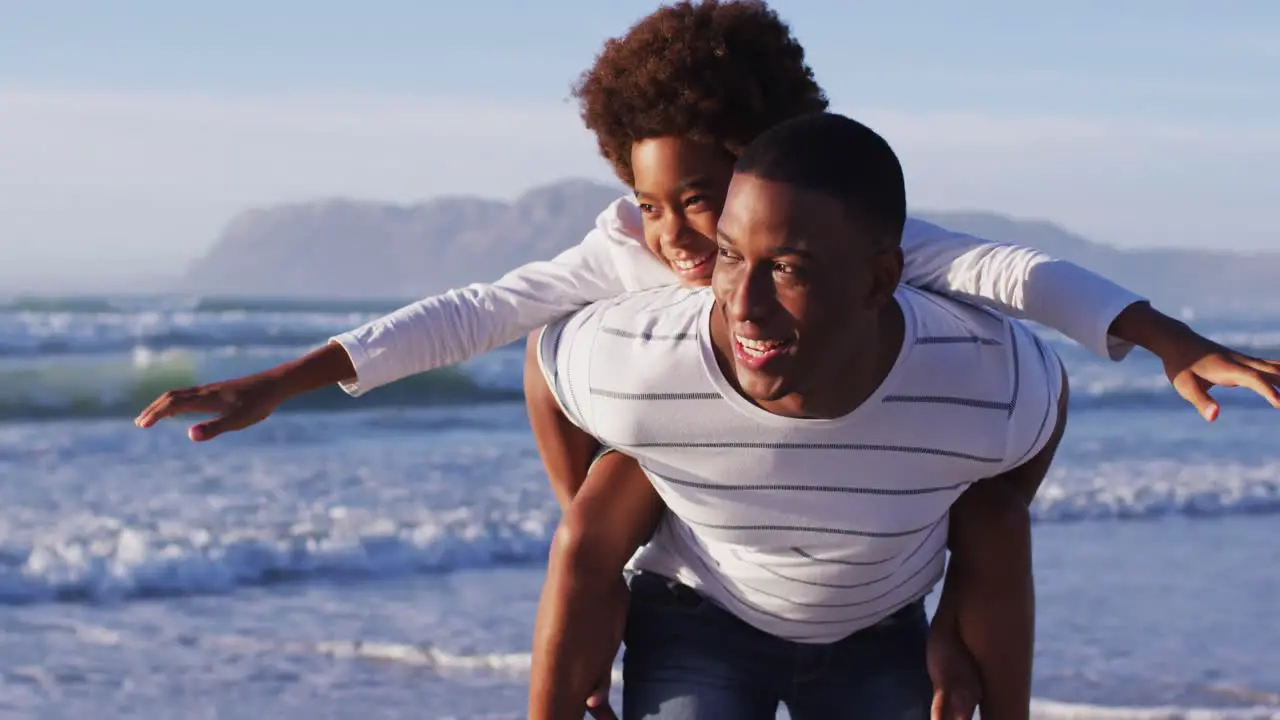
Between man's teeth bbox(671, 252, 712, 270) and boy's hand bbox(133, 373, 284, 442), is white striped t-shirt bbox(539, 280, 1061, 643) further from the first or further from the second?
boy's hand bbox(133, 373, 284, 442)

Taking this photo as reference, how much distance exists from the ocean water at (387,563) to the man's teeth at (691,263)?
101 inches

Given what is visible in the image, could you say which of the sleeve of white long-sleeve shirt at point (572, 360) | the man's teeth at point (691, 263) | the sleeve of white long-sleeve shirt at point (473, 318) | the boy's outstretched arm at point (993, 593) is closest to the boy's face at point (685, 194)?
the man's teeth at point (691, 263)

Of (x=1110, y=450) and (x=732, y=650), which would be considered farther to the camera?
(x=1110, y=450)

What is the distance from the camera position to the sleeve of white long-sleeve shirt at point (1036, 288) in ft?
8.38

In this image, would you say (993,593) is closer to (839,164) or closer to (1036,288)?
(1036,288)

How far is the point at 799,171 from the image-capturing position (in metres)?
2.31

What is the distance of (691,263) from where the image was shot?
9.93ft

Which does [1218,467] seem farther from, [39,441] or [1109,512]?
[39,441]

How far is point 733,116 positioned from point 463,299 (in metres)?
0.57

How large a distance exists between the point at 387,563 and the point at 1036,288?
546 cm

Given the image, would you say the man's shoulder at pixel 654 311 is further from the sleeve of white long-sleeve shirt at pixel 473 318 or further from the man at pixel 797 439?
the sleeve of white long-sleeve shirt at pixel 473 318

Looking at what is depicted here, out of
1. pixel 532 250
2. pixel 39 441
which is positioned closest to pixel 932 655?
pixel 39 441

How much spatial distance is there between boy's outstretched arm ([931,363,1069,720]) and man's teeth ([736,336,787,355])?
0.52 meters

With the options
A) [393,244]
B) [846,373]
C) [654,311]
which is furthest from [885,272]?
[393,244]
